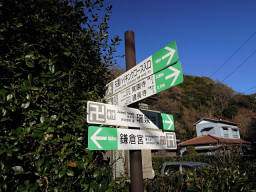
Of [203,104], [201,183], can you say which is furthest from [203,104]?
[201,183]

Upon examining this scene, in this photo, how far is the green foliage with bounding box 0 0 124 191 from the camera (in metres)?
1.58

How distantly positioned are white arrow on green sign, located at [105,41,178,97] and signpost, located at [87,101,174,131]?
1.43 feet

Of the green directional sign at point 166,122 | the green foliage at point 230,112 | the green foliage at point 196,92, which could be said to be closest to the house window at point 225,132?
the green foliage at point 230,112

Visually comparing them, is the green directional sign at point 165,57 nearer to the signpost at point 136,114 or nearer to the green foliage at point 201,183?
the signpost at point 136,114

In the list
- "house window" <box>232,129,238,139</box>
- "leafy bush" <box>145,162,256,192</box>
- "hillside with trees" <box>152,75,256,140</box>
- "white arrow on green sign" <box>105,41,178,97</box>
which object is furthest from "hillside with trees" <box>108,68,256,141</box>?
"white arrow on green sign" <box>105,41,178,97</box>

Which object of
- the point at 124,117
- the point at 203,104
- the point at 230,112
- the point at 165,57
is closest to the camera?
the point at 165,57

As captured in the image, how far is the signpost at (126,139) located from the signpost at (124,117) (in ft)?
0.36

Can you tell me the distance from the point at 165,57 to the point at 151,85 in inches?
15.7

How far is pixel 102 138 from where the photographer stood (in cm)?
200

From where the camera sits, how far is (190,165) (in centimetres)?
858

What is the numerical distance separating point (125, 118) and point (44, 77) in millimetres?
1134

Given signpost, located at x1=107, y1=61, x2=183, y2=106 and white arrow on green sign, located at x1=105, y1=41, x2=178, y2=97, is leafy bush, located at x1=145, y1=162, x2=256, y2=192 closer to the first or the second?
signpost, located at x1=107, y1=61, x2=183, y2=106

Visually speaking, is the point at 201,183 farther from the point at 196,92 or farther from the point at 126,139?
the point at 196,92

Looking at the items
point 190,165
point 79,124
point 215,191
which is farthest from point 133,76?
point 190,165
